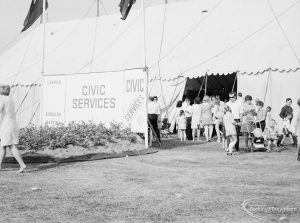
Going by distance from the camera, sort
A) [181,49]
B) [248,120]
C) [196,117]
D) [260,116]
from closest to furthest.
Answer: [248,120]
[260,116]
[196,117]
[181,49]

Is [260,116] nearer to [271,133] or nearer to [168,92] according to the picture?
[271,133]

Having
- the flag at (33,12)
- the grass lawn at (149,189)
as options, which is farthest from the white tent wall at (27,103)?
the grass lawn at (149,189)

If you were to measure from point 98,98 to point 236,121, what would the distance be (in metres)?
3.92

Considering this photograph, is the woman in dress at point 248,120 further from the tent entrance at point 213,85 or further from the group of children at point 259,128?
the tent entrance at point 213,85

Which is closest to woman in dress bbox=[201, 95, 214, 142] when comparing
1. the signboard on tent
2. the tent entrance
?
the signboard on tent

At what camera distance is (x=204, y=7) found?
19938 mm

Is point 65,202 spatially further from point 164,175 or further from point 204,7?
point 204,7

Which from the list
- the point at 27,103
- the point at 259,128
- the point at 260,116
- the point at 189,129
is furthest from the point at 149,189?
the point at 27,103

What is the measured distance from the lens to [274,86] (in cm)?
1619

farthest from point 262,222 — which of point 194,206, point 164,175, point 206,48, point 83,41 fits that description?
point 83,41

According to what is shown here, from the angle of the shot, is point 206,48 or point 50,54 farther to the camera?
point 50,54

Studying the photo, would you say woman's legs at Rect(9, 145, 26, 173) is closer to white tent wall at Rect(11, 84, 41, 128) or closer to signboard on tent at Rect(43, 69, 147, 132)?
signboard on tent at Rect(43, 69, 147, 132)

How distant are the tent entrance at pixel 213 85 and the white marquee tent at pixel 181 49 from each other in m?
1.76

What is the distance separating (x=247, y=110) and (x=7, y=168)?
6.11m
